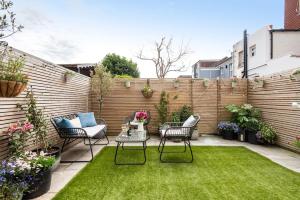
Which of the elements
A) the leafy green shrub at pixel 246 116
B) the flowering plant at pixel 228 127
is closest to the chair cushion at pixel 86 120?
the flowering plant at pixel 228 127

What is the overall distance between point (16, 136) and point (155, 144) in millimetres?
3643

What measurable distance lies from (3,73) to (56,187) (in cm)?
175

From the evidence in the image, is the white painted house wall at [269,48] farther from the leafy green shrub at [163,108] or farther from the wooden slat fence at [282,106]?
the leafy green shrub at [163,108]

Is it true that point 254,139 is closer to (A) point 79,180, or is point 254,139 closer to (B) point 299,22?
(A) point 79,180

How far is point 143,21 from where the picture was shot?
9992 mm

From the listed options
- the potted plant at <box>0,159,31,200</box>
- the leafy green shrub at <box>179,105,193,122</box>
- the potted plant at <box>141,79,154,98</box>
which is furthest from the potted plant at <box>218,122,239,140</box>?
the potted plant at <box>0,159,31,200</box>

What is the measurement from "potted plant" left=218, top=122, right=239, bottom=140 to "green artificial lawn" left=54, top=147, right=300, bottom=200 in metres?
1.99

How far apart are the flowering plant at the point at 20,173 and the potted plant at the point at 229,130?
5208 mm

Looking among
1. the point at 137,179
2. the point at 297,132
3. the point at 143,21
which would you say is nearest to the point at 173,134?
the point at 137,179

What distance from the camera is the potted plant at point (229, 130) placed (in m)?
6.70

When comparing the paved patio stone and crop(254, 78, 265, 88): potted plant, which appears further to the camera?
crop(254, 78, 265, 88): potted plant

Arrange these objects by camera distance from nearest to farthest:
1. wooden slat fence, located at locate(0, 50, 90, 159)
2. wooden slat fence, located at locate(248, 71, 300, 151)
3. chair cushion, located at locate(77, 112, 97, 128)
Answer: wooden slat fence, located at locate(0, 50, 90, 159) → wooden slat fence, located at locate(248, 71, 300, 151) → chair cushion, located at locate(77, 112, 97, 128)

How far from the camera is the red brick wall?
11812 mm

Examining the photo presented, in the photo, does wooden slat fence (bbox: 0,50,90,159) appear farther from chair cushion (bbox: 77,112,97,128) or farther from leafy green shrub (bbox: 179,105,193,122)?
leafy green shrub (bbox: 179,105,193,122)
